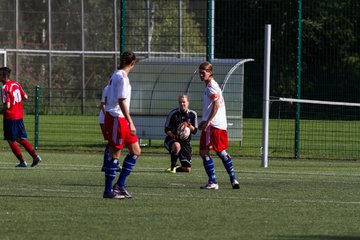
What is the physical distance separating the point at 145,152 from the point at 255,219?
13451mm

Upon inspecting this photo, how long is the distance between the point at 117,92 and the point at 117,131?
1.70ft

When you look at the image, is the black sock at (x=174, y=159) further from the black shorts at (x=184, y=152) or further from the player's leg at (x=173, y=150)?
the black shorts at (x=184, y=152)

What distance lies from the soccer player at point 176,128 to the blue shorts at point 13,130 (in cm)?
285

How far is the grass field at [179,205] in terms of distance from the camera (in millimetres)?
10656

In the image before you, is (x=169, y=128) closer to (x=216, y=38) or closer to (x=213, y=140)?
(x=213, y=140)

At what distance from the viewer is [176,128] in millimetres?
20094

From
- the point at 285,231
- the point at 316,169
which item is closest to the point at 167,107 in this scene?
Answer: the point at 316,169

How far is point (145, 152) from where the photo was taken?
2509 centimetres

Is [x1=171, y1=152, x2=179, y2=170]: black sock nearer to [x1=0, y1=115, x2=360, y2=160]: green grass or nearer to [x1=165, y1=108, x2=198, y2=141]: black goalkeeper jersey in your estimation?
[x1=165, y1=108, x2=198, y2=141]: black goalkeeper jersey

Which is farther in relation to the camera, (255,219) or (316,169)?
(316,169)

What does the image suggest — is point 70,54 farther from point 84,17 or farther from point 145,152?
point 145,152

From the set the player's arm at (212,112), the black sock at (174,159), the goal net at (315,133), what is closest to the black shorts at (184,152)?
the black sock at (174,159)

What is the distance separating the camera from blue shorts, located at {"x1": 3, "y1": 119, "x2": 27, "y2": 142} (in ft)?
66.5

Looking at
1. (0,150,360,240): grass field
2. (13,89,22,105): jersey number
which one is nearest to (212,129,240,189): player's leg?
(0,150,360,240): grass field
